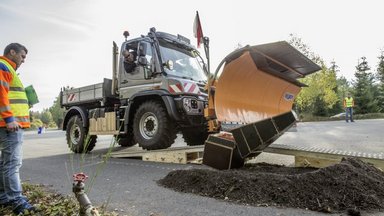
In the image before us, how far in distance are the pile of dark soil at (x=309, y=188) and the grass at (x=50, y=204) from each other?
4.21 feet

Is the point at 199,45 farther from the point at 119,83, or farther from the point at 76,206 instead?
the point at 76,206

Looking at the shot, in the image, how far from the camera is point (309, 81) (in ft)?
115

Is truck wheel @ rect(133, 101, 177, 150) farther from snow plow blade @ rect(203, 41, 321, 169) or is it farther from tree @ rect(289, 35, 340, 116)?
tree @ rect(289, 35, 340, 116)

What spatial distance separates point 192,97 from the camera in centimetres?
667

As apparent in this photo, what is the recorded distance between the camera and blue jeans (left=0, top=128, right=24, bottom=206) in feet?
10.2

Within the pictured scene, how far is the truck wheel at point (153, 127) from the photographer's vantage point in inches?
257

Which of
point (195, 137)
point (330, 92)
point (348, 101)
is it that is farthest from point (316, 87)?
point (195, 137)

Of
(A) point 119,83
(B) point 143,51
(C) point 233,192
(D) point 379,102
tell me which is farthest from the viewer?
(D) point 379,102

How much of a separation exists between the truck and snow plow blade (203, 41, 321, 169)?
15 mm

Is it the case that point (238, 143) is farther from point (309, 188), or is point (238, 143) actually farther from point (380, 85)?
point (380, 85)

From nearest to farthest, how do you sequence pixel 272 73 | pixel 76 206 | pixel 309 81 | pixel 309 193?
pixel 76 206 < pixel 309 193 < pixel 272 73 < pixel 309 81

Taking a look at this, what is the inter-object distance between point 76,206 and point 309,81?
1382 inches

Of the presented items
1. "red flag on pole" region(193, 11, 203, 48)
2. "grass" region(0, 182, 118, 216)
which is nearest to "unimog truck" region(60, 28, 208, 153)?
"red flag on pole" region(193, 11, 203, 48)

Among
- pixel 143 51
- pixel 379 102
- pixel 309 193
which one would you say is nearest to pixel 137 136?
pixel 143 51
